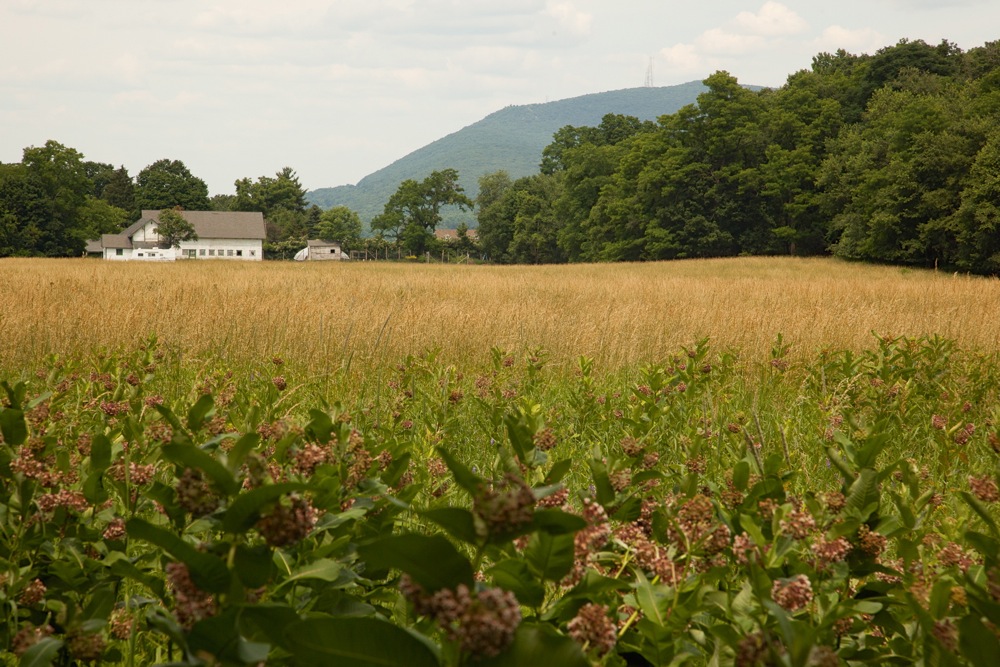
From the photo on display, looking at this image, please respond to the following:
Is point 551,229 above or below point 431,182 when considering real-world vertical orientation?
below

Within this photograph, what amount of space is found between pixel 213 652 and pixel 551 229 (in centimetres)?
7586

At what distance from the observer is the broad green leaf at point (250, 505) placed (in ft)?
2.35

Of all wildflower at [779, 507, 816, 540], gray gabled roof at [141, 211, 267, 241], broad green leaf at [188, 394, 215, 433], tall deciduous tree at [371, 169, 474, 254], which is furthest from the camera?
tall deciduous tree at [371, 169, 474, 254]

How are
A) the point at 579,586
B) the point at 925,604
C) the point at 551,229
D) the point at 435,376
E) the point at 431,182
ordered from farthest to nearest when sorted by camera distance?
1. the point at 431,182
2. the point at 551,229
3. the point at 435,376
4. the point at 925,604
5. the point at 579,586

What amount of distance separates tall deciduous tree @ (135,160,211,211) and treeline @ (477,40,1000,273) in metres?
47.0

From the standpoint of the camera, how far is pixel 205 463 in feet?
2.77

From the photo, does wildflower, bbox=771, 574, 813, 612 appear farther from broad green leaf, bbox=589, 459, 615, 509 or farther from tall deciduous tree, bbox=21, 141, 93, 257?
tall deciduous tree, bbox=21, 141, 93, 257

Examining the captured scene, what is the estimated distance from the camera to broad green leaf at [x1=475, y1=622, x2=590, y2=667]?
62 centimetres

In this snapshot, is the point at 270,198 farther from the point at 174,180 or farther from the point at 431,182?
the point at 431,182

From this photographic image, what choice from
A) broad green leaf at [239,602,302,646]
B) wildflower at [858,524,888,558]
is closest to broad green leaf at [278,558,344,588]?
broad green leaf at [239,602,302,646]

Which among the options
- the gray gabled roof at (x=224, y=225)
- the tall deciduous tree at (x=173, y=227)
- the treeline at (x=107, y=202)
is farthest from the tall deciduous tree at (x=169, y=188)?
the tall deciduous tree at (x=173, y=227)

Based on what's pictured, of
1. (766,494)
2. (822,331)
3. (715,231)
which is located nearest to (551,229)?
(715,231)

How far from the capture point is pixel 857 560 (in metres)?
1.31

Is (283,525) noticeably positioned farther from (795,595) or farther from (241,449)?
(795,595)
